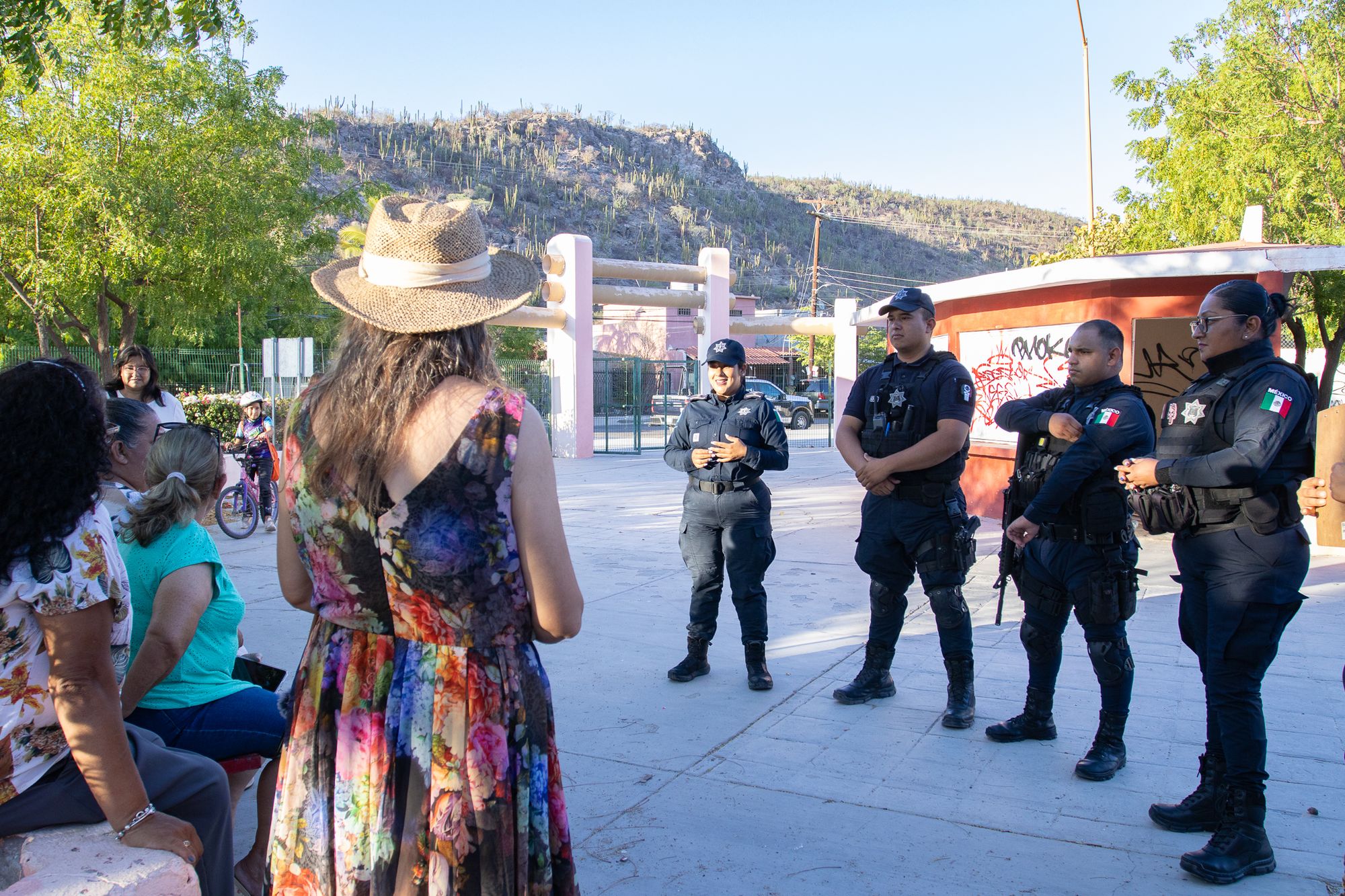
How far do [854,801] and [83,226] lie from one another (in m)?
14.6

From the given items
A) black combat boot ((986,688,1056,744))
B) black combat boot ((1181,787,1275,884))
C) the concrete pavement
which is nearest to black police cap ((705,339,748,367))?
the concrete pavement

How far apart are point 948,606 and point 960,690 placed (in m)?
0.39

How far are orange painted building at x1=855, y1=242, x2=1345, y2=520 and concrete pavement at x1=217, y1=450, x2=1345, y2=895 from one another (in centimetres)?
283

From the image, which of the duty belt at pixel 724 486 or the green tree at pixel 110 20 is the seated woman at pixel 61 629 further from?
the green tree at pixel 110 20

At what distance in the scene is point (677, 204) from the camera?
10550cm

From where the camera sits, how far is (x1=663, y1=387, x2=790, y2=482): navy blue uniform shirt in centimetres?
506

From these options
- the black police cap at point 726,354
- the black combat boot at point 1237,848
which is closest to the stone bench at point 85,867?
the black combat boot at point 1237,848

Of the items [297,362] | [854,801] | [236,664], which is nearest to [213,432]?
[236,664]

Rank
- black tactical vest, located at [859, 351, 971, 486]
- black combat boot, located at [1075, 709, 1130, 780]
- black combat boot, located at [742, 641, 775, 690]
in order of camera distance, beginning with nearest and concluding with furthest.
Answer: black combat boot, located at [1075, 709, 1130, 780] < black tactical vest, located at [859, 351, 971, 486] < black combat boot, located at [742, 641, 775, 690]

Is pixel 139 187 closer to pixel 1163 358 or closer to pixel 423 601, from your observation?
pixel 1163 358

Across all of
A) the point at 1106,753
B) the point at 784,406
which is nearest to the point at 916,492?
the point at 1106,753

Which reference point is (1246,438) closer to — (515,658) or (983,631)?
(515,658)

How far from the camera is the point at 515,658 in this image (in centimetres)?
190

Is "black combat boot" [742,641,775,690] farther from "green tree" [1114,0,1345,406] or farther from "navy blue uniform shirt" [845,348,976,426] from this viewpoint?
"green tree" [1114,0,1345,406]
